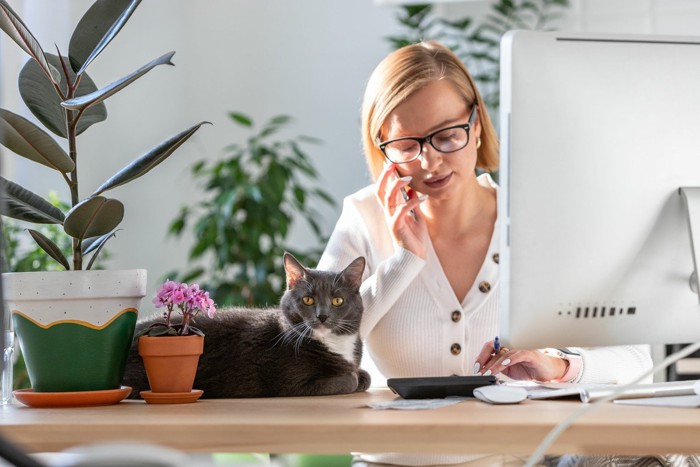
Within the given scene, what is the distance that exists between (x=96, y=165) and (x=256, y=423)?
10.2 ft

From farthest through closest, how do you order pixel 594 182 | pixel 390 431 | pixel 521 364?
pixel 521 364
pixel 594 182
pixel 390 431

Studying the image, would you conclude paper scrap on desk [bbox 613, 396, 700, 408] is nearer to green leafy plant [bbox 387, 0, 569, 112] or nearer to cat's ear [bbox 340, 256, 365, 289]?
cat's ear [bbox 340, 256, 365, 289]

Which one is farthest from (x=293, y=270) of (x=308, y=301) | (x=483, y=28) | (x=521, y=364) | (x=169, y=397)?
(x=483, y=28)

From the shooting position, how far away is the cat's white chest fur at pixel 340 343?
1.39 meters

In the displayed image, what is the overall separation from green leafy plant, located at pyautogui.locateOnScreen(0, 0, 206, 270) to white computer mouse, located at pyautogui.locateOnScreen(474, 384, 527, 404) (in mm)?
567

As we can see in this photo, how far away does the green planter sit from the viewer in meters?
1.20

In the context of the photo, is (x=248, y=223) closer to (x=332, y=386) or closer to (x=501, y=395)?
(x=332, y=386)

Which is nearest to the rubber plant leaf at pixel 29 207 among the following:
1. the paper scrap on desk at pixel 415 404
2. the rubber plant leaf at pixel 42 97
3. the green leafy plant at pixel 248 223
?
the rubber plant leaf at pixel 42 97

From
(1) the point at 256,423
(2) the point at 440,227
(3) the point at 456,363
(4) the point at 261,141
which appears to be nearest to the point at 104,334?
(1) the point at 256,423

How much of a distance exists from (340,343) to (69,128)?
0.57m

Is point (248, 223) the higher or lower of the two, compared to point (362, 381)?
higher

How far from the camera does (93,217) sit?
4.03 feet

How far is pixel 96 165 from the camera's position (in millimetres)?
3781

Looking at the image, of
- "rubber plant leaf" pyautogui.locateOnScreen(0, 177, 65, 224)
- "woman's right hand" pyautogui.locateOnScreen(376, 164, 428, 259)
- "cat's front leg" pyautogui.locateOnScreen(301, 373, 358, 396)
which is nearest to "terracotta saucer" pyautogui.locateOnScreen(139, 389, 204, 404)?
"cat's front leg" pyautogui.locateOnScreen(301, 373, 358, 396)
